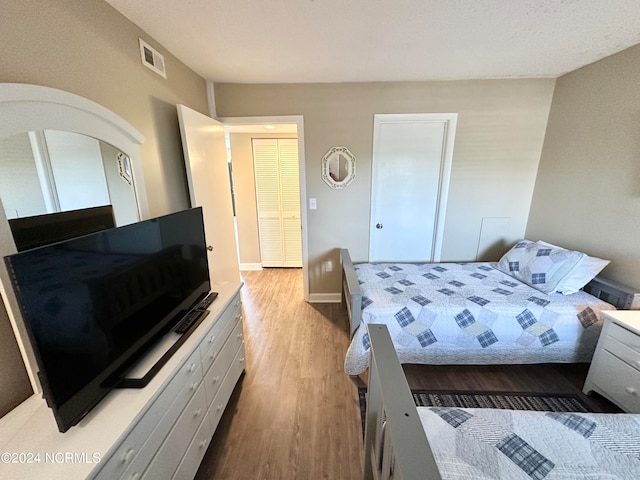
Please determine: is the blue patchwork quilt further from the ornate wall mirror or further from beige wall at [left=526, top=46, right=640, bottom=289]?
the ornate wall mirror

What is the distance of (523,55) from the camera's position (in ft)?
6.40

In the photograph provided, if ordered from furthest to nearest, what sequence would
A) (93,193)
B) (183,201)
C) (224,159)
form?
(224,159) < (183,201) < (93,193)

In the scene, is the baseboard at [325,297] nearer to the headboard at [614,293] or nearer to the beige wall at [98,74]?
the beige wall at [98,74]

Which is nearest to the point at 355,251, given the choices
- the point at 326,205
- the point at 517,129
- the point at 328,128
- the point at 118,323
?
the point at 326,205

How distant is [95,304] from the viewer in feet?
2.98

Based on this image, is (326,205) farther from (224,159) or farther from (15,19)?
(15,19)

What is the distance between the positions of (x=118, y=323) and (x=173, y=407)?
1.41 feet

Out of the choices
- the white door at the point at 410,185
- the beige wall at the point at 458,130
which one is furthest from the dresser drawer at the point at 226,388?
the white door at the point at 410,185

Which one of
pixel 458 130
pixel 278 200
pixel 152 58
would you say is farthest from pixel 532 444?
pixel 278 200

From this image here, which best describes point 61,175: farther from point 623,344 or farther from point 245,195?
point 623,344

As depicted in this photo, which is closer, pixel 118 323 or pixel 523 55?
pixel 118 323

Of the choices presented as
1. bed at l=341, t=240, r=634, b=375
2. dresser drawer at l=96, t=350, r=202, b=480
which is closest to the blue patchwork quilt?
bed at l=341, t=240, r=634, b=375

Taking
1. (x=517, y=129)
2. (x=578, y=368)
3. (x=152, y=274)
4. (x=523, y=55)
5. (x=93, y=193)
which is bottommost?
(x=578, y=368)

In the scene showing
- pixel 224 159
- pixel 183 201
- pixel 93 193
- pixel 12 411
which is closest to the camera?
pixel 12 411
